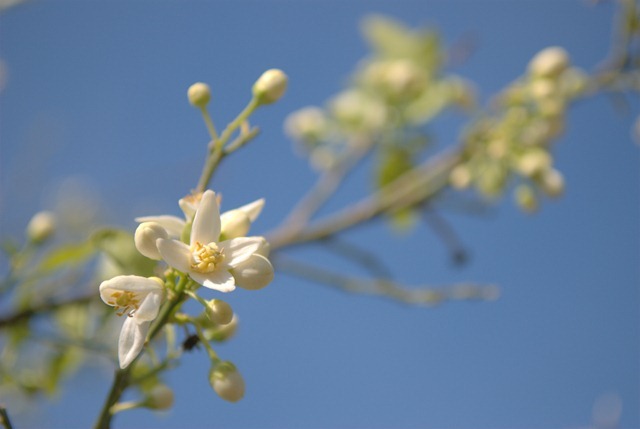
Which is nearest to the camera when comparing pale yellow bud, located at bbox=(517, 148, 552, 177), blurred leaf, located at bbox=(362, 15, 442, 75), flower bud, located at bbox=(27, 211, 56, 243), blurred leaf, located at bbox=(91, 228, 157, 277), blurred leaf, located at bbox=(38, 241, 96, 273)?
blurred leaf, located at bbox=(91, 228, 157, 277)

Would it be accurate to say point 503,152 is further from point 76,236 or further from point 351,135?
point 76,236

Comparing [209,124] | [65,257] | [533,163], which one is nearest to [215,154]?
[209,124]

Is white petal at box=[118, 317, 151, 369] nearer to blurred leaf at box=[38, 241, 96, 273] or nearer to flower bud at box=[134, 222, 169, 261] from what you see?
flower bud at box=[134, 222, 169, 261]

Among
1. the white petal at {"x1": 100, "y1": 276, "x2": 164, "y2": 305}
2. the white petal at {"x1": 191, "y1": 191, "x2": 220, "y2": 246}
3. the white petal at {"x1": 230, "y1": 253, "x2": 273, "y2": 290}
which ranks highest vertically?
the white petal at {"x1": 191, "y1": 191, "x2": 220, "y2": 246}

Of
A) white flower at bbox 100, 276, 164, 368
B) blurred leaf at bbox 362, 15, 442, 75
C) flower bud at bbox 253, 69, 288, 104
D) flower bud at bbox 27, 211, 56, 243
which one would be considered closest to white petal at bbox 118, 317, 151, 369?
white flower at bbox 100, 276, 164, 368

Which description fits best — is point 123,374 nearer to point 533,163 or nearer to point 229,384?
point 229,384

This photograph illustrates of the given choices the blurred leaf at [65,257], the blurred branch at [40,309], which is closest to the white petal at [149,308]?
the blurred leaf at [65,257]

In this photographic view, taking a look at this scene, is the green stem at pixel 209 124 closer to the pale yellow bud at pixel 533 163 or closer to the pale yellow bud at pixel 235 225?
the pale yellow bud at pixel 235 225
